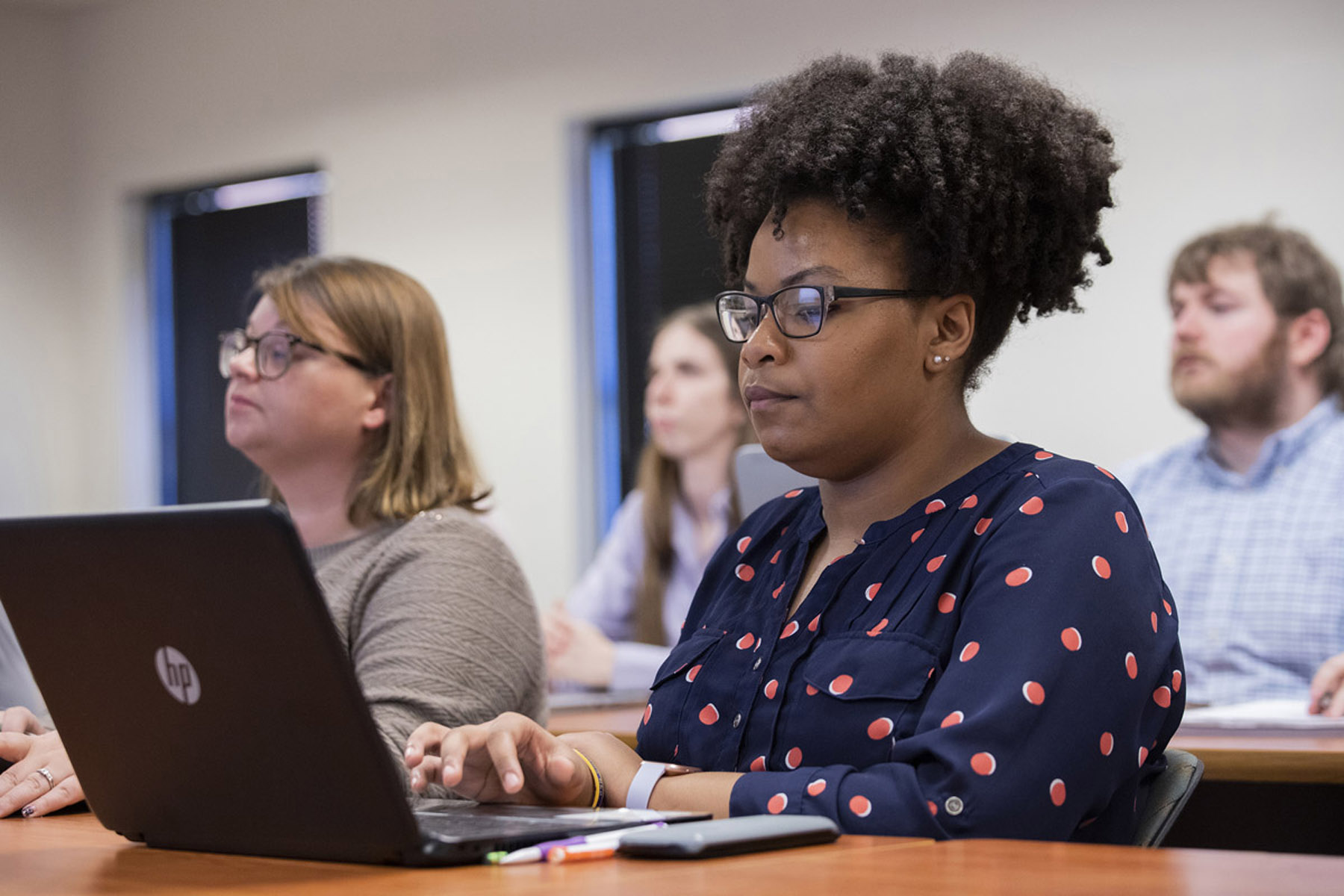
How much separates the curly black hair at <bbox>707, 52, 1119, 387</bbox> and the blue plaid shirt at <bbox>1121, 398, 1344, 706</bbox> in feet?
5.72

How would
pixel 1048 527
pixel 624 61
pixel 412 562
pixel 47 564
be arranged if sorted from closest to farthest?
pixel 47 564 → pixel 1048 527 → pixel 412 562 → pixel 624 61

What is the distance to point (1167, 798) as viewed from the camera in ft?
4.13

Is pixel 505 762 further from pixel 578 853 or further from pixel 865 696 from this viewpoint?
pixel 865 696

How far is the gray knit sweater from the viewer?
5.82 ft

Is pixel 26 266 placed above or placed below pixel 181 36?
below

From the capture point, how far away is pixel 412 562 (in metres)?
1.91

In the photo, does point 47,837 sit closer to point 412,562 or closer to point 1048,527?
point 412,562

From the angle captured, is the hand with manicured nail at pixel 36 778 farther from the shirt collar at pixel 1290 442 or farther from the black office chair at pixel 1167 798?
the shirt collar at pixel 1290 442

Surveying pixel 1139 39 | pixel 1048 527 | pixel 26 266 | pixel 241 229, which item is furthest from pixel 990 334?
pixel 26 266

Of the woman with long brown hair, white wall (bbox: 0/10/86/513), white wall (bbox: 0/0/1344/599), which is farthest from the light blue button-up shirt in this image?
white wall (bbox: 0/10/86/513)

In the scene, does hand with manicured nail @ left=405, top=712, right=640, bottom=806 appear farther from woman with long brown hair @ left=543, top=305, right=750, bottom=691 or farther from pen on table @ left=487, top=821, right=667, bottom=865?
woman with long brown hair @ left=543, top=305, right=750, bottom=691

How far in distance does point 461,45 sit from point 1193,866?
4.56m

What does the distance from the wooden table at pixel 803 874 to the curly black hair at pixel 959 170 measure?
62cm

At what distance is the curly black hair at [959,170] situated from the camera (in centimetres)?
142
